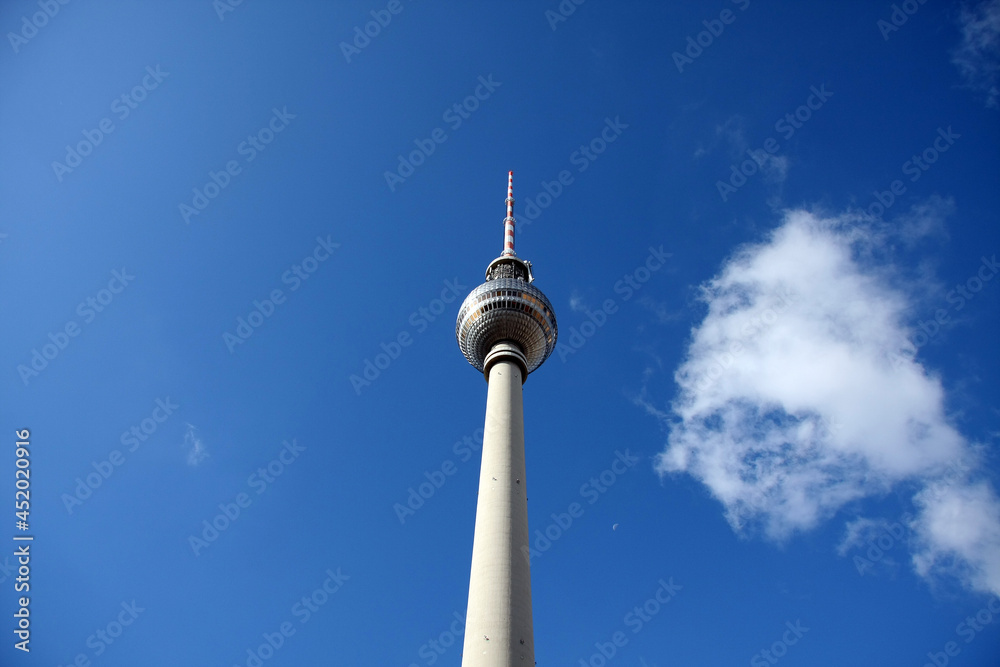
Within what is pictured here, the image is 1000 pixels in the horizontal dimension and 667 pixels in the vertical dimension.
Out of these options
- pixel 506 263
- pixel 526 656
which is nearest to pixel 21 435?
pixel 526 656

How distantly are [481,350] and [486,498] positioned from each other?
17.3 m

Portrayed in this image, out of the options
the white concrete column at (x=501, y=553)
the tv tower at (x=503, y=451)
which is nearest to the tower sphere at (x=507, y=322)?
the tv tower at (x=503, y=451)

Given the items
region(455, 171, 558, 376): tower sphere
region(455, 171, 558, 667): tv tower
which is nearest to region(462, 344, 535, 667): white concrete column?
region(455, 171, 558, 667): tv tower

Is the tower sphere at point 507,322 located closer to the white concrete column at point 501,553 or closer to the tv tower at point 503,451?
the tv tower at point 503,451

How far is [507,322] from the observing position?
57156mm

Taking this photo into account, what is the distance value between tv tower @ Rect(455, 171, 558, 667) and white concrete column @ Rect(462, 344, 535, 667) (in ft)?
0.18

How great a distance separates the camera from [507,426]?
48250mm

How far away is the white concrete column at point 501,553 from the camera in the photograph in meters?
36.3

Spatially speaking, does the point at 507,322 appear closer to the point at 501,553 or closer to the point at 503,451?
the point at 503,451

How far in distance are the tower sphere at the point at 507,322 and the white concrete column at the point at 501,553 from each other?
6.38 metres

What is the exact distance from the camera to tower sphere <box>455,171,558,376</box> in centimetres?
5725

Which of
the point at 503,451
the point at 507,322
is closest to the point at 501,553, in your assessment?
the point at 503,451

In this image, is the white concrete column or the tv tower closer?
the white concrete column

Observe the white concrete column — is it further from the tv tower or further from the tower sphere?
the tower sphere
